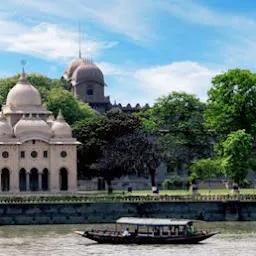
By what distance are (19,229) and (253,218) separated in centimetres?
1900

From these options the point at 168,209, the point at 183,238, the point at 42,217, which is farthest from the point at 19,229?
the point at 183,238

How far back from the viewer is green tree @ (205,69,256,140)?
9831cm

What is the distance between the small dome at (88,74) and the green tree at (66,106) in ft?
98.5

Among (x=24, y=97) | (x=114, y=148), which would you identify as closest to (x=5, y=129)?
(x=24, y=97)

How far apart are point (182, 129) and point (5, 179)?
2175cm

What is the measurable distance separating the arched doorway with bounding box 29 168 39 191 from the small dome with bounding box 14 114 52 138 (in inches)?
138

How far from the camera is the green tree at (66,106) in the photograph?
407 feet

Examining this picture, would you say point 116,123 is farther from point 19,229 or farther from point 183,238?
point 183,238

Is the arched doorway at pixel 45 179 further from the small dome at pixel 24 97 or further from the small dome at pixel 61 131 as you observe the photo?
the small dome at pixel 24 97

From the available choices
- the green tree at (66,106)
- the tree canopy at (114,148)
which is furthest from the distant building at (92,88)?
the tree canopy at (114,148)

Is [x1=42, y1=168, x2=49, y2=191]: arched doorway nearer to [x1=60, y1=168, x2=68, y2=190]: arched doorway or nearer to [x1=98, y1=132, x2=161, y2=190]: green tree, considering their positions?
[x1=60, y1=168, x2=68, y2=190]: arched doorway

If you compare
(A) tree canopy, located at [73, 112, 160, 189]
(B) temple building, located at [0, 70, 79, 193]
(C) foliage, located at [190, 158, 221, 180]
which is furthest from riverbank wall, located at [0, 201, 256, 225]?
(A) tree canopy, located at [73, 112, 160, 189]

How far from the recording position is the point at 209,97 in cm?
10075

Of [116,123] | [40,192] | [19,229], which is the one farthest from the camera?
[116,123]
